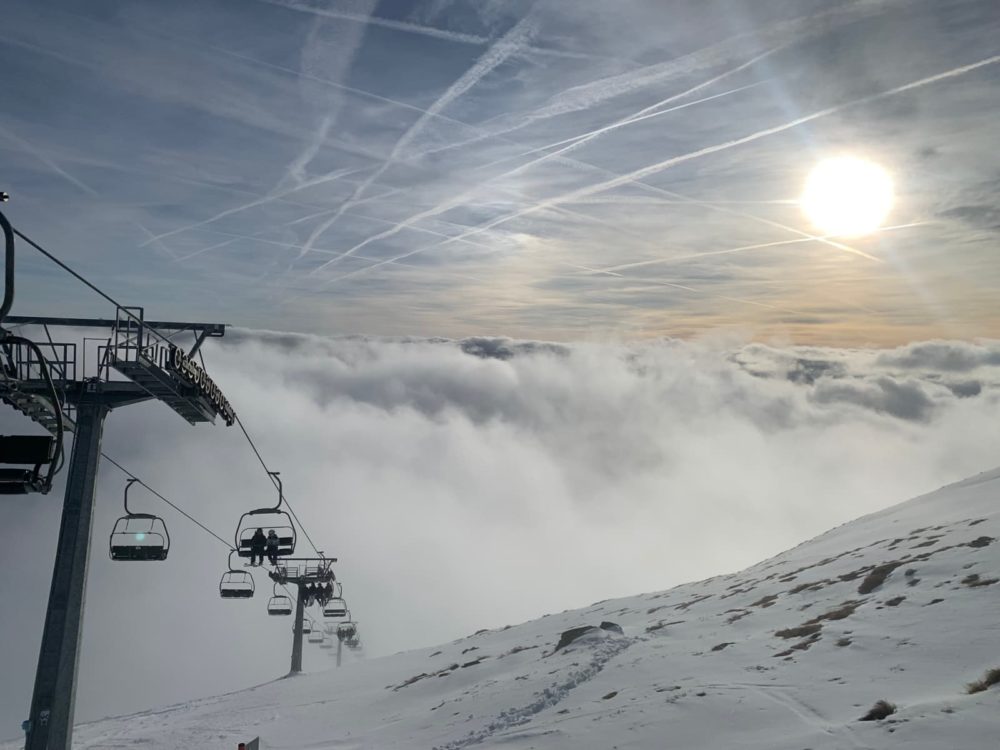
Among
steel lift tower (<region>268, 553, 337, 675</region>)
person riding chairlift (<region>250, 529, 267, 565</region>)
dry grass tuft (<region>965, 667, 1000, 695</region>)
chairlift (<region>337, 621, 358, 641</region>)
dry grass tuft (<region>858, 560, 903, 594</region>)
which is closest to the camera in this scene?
dry grass tuft (<region>965, 667, 1000, 695</region>)

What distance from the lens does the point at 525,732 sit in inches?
732

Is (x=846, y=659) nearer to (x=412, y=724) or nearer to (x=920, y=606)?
(x=920, y=606)

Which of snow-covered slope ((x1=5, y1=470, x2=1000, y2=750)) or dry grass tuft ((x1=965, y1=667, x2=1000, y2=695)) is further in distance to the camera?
snow-covered slope ((x1=5, y1=470, x2=1000, y2=750))

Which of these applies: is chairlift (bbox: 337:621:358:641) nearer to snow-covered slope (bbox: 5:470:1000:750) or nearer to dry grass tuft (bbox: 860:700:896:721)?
snow-covered slope (bbox: 5:470:1000:750)

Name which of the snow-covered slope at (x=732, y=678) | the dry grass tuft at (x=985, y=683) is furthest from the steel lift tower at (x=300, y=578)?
the dry grass tuft at (x=985, y=683)

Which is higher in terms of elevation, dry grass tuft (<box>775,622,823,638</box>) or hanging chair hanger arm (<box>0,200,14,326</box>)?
hanging chair hanger arm (<box>0,200,14,326</box>)

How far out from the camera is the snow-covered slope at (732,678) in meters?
15.0

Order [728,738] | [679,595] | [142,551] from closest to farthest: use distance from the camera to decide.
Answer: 1. [728,738]
2. [142,551]
3. [679,595]

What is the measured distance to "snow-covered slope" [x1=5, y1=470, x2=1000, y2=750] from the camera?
49.3 ft

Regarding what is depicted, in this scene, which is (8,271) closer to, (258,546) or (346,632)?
(258,546)

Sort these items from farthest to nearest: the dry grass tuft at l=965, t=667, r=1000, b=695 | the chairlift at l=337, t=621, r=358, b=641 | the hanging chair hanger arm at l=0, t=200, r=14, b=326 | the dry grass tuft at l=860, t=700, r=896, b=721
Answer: the chairlift at l=337, t=621, r=358, b=641 < the dry grass tuft at l=860, t=700, r=896, b=721 < the dry grass tuft at l=965, t=667, r=1000, b=695 < the hanging chair hanger arm at l=0, t=200, r=14, b=326

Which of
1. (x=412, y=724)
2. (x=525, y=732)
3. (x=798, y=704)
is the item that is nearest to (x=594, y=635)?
(x=412, y=724)

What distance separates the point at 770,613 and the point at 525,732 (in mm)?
11197

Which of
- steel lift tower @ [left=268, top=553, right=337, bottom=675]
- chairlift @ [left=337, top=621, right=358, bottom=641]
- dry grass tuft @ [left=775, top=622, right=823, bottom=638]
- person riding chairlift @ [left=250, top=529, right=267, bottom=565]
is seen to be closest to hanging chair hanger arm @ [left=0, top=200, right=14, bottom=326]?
dry grass tuft @ [left=775, top=622, right=823, bottom=638]
